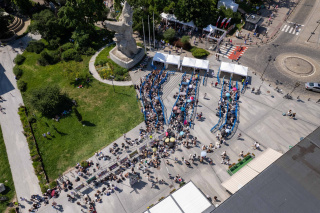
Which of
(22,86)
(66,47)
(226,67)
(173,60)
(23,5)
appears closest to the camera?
(226,67)

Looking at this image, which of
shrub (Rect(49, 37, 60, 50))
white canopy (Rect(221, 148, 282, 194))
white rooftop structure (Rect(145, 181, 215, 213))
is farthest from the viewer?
shrub (Rect(49, 37, 60, 50))

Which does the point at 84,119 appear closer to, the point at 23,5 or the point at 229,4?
the point at 23,5

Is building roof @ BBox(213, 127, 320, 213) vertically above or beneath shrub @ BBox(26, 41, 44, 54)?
above

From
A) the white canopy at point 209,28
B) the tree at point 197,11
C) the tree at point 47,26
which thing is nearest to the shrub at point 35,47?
the tree at point 47,26

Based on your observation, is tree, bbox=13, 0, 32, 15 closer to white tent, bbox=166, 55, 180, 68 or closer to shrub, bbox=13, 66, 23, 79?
shrub, bbox=13, 66, 23, 79

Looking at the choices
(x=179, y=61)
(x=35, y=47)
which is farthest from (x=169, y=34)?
(x=35, y=47)

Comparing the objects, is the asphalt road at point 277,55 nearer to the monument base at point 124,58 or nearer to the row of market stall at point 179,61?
the row of market stall at point 179,61

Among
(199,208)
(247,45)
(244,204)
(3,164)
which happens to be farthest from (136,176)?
(247,45)

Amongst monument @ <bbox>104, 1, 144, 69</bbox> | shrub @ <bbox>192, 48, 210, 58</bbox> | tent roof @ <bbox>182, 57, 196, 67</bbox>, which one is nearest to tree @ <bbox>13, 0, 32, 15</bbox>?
monument @ <bbox>104, 1, 144, 69</bbox>
